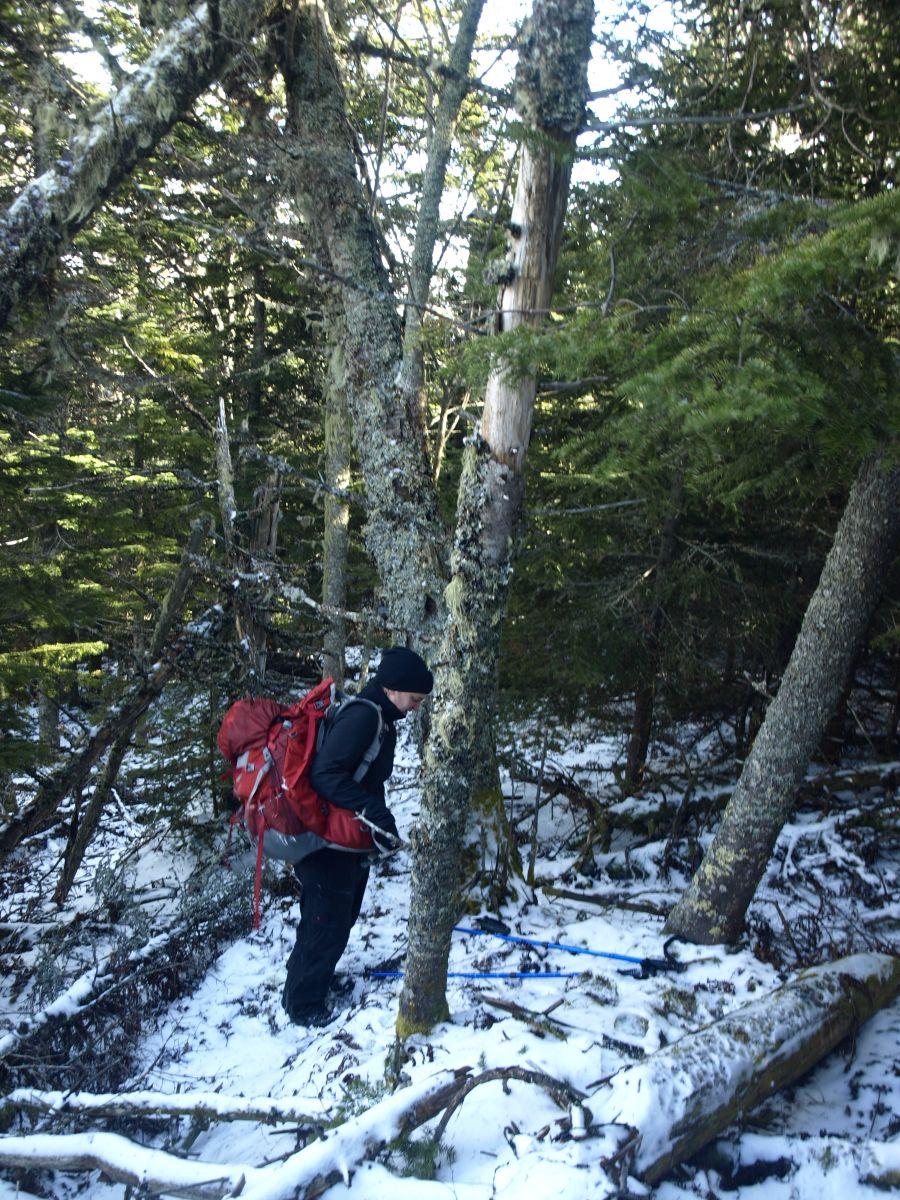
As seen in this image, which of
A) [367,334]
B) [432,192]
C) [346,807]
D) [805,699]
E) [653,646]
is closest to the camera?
[346,807]

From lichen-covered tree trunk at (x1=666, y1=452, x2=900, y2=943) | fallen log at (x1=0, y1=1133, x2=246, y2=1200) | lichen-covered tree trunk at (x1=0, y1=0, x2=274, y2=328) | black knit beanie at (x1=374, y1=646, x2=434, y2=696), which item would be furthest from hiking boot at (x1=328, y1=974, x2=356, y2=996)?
lichen-covered tree trunk at (x1=0, y1=0, x2=274, y2=328)

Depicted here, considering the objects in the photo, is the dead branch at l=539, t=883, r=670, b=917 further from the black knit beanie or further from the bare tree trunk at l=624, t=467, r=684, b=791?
the black knit beanie

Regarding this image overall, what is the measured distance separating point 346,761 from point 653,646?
14.0 feet

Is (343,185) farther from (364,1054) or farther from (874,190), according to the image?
(364,1054)

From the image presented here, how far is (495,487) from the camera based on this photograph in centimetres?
400

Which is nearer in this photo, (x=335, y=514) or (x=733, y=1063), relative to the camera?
(x=733, y=1063)

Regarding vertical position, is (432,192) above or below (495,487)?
above

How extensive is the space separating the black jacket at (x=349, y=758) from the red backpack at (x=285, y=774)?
0.18ft

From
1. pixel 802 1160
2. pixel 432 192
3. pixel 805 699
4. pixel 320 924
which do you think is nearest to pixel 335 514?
pixel 432 192

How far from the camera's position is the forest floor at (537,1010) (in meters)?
3.28

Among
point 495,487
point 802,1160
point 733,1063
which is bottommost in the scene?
point 802,1160

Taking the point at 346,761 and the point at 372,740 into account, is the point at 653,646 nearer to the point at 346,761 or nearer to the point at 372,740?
the point at 372,740

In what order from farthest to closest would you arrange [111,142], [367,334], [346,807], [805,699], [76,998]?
[111,142] < [367,334] < [805,699] < [76,998] < [346,807]

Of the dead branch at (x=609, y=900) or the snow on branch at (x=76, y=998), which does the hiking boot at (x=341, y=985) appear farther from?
the dead branch at (x=609, y=900)
